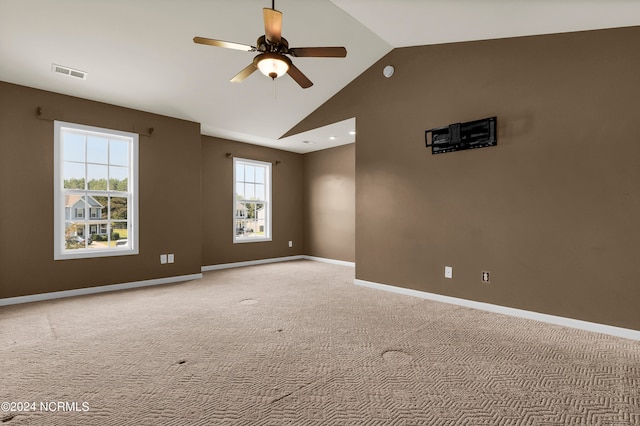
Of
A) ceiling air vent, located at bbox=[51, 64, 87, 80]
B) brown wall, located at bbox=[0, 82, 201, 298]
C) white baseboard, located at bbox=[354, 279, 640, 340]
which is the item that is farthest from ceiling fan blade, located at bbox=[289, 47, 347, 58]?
brown wall, located at bbox=[0, 82, 201, 298]

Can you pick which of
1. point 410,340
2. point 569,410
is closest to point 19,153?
point 410,340

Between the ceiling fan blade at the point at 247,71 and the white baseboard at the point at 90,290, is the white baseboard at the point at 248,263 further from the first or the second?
the ceiling fan blade at the point at 247,71

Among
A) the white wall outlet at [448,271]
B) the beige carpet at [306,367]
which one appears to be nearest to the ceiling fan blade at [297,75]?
the beige carpet at [306,367]

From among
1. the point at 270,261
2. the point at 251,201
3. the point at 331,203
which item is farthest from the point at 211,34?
the point at 270,261

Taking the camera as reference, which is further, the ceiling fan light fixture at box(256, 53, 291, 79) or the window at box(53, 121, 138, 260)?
the window at box(53, 121, 138, 260)

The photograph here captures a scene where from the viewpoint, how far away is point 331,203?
275 inches

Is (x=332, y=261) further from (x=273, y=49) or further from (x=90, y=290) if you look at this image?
(x=273, y=49)

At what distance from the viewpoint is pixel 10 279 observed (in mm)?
3816

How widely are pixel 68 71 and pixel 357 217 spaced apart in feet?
13.4

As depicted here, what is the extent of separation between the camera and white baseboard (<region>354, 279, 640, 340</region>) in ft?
9.18

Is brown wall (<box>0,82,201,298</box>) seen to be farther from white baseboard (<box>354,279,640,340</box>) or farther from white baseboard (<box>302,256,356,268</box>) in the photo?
white baseboard (<box>354,279,640,340</box>)

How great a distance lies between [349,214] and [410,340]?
399cm

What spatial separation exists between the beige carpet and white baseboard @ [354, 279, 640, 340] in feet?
0.39

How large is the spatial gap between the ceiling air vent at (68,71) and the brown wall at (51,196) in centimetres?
64
